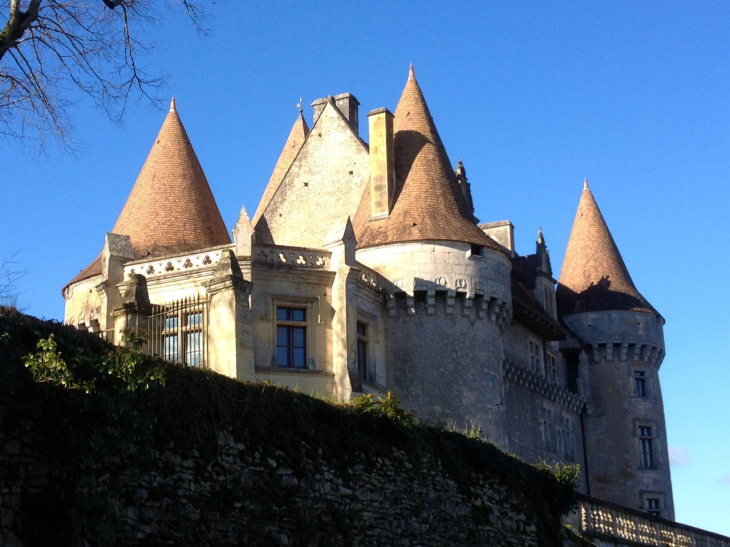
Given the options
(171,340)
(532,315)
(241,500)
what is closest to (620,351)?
A: (532,315)

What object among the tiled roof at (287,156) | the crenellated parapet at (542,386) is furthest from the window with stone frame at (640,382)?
the tiled roof at (287,156)

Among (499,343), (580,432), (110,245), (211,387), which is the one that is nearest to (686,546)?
→ (499,343)

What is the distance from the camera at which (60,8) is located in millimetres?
12773

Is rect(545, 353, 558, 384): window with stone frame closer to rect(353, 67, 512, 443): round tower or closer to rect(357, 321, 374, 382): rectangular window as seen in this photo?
rect(353, 67, 512, 443): round tower

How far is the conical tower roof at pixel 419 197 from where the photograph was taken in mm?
A: 28719

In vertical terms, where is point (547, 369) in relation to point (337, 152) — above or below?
below

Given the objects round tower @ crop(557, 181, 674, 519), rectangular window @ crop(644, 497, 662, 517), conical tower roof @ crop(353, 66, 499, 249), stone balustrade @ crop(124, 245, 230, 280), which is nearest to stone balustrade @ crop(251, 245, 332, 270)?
stone balustrade @ crop(124, 245, 230, 280)

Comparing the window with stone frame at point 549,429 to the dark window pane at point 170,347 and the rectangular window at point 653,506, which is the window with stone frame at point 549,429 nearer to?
the rectangular window at point 653,506

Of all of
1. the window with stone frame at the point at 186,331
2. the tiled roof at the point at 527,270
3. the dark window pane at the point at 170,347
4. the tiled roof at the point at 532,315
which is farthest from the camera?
the tiled roof at the point at 527,270

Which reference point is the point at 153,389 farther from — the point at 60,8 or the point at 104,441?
the point at 60,8

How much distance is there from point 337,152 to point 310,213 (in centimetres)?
186

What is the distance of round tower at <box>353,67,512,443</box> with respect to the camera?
27.6 metres

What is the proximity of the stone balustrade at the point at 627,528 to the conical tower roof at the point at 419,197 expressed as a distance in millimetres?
7222

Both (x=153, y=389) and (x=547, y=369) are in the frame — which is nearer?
(x=153, y=389)
